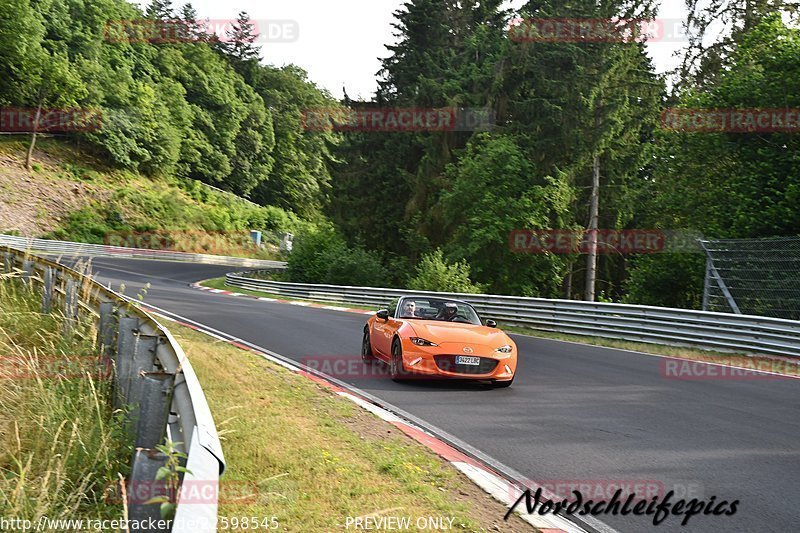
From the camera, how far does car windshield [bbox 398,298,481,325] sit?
1088 cm

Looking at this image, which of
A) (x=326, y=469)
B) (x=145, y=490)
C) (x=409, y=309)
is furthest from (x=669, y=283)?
(x=145, y=490)

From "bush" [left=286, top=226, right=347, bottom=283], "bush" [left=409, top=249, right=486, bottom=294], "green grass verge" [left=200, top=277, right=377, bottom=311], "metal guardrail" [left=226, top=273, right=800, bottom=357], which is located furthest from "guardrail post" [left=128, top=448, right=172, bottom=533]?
"bush" [left=286, top=226, right=347, bottom=283]

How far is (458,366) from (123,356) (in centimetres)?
498

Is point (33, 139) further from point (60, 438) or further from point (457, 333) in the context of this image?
Result: point (60, 438)

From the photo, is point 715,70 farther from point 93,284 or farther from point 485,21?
point 93,284

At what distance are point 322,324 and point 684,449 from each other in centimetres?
1210

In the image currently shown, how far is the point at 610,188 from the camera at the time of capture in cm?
3353

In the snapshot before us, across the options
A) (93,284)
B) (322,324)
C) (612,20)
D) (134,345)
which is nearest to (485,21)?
(612,20)

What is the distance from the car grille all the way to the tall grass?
4.28 m

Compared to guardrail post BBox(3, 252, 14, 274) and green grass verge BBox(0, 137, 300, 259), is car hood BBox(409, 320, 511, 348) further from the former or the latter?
green grass verge BBox(0, 137, 300, 259)

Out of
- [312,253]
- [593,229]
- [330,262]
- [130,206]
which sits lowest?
[330,262]

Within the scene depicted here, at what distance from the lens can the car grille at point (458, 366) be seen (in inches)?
375

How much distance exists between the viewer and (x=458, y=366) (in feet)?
31.2

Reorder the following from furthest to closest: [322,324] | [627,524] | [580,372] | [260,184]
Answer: [260,184], [322,324], [580,372], [627,524]
